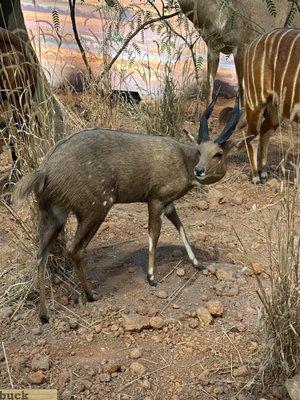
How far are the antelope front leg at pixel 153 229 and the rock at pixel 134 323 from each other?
0.30m

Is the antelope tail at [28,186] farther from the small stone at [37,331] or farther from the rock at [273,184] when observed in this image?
the rock at [273,184]

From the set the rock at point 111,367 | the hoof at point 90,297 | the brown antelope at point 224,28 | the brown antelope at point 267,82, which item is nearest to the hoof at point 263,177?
the brown antelope at point 267,82

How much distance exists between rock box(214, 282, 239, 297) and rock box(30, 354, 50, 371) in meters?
0.85

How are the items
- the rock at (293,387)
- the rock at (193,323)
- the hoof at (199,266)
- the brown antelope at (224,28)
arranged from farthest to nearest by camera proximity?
the brown antelope at (224,28)
the hoof at (199,266)
the rock at (193,323)
the rock at (293,387)

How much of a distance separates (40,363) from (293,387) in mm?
967

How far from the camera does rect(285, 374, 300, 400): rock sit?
2.18m

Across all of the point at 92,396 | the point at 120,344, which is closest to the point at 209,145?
the point at 120,344

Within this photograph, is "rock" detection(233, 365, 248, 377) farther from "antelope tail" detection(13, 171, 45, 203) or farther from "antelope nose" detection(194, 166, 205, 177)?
"antelope tail" detection(13, 171, 45, 203)

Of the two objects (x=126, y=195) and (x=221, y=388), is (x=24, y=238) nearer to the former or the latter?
(x=126, y=195)

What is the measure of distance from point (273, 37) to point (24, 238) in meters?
2.45

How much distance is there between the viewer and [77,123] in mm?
4664

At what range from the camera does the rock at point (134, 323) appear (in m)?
2.73

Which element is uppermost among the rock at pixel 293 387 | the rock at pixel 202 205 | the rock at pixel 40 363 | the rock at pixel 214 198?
the rock at pixel 293 387

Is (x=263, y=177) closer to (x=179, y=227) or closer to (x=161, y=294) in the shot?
(x=179, y=227)
